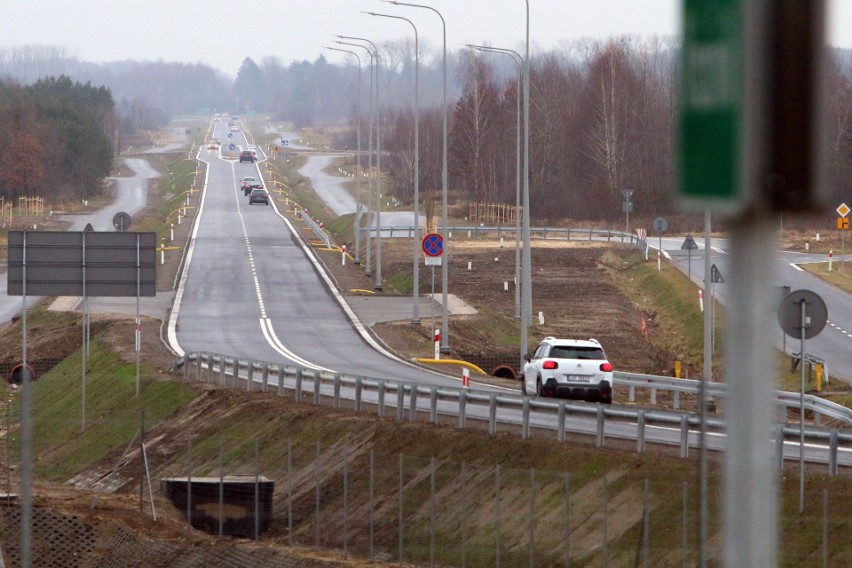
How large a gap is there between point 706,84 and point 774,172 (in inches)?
9.5

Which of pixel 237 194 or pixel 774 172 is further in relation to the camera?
pixel 237 194

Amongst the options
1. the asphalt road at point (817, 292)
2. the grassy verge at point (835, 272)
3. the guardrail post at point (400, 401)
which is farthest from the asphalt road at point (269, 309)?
the grassy verge at point (835, 272)

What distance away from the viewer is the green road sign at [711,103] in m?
2.85

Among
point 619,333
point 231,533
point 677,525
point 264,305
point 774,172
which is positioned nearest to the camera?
point 774,172

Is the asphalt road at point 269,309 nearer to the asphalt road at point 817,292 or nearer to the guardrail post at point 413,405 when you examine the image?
the guardrail post at point 413,405

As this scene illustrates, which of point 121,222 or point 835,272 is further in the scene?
point 835,272

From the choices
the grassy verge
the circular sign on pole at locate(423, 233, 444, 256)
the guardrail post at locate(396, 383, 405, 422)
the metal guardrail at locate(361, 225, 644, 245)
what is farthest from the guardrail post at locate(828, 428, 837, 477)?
the metal guardrail at locate(361, 225, 644, 245)

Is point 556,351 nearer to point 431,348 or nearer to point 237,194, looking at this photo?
point 431,348

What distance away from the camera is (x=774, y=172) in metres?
2.85

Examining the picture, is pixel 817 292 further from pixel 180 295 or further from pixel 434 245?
pixel 180 295

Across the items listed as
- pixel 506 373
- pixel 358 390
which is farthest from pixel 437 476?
pixel 506 373

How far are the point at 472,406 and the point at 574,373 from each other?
2.34m

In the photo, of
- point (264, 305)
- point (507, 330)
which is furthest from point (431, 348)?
point (264, 305)

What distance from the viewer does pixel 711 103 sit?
9.53 feet
